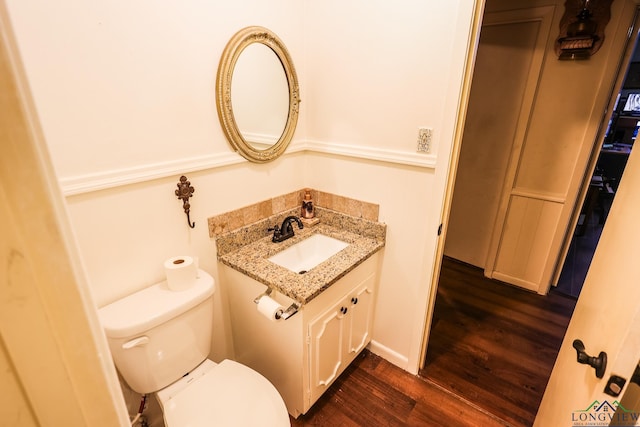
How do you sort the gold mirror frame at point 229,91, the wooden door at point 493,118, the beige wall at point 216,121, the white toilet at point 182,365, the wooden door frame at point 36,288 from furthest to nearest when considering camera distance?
the wooden door at point 493,118
the gold mirror frame at point 229,91
the white toilet at point 182,365
the beige wall at point 216,121
the wooden door frame at point 36,288

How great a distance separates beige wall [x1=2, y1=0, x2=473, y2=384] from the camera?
0.96 metres

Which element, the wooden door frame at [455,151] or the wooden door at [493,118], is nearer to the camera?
the wooden door frame at [455,151]

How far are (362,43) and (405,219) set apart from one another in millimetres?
885

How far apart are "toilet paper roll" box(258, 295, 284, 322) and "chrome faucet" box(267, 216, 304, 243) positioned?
0.41m

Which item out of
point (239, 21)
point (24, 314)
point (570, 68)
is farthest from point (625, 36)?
point (24, 314)

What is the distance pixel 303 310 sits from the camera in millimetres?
1225

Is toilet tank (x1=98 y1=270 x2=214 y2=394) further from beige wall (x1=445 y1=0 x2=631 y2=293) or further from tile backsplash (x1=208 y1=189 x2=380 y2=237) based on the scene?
beige wall (x1=445 y1=0 x2=631 y2=293)

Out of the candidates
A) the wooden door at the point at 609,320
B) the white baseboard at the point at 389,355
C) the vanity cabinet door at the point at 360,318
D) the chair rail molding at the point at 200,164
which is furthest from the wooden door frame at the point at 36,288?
the white baseboard at the point at 389,355

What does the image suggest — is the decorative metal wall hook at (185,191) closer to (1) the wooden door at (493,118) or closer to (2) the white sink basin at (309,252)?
(2) the white sink basin at (309,252)

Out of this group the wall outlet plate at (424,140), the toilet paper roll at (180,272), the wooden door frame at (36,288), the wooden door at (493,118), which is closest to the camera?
the wooden door frame at (36,288)

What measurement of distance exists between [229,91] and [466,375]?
200cm

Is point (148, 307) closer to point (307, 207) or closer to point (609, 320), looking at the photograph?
point (307, 207)

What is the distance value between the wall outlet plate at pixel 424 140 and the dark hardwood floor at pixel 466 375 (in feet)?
4.30

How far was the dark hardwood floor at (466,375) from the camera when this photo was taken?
1562mm
